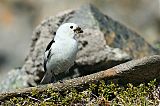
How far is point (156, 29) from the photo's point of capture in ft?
62.6

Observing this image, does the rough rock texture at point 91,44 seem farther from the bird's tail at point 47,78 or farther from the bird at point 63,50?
the bird at point 63,50

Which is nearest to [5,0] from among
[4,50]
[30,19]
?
[30,19]

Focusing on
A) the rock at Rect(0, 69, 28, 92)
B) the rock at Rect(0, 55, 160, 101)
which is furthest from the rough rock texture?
the rock at Rect(0, 55, 160, 101)

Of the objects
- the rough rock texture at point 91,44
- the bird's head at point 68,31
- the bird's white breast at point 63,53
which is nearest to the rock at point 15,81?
the rough rock texture at point 91,44

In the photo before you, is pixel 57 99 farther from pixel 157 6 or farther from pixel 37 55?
pixel 157 6

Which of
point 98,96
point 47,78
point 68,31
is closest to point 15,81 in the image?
point 47,78

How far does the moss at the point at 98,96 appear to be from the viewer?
653 centimetres

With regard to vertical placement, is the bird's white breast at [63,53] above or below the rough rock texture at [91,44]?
below

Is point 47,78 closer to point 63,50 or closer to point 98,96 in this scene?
point 63,50

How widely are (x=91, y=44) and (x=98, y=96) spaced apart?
3297 mm

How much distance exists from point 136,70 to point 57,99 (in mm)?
1014

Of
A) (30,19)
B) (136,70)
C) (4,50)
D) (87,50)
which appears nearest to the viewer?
(136,70)

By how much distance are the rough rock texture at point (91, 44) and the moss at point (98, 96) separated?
2871mm

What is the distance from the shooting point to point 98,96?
6.81 m
